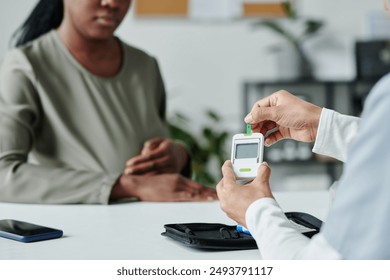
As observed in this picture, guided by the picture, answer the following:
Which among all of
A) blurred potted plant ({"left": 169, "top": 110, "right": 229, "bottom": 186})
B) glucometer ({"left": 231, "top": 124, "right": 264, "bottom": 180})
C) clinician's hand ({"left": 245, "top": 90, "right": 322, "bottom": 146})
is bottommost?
blurred potted plant ({"left": 169, "top": 110, "right": 229, "bottom": 186})

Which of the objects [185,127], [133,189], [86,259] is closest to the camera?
[86,259]

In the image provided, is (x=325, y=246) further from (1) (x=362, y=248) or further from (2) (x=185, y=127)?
(2) (x=185, y=127)

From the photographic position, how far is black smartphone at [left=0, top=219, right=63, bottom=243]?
1.12 m

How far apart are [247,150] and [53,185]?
0.67 m

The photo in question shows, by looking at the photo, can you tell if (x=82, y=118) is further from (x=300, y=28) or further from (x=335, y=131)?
(x=300, y=28)

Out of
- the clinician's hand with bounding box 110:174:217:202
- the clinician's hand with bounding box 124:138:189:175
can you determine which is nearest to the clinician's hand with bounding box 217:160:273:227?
the clinician's hand with bounding box 110:174:217:202

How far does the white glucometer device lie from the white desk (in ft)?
0.43

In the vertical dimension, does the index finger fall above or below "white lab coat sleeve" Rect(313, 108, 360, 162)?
below

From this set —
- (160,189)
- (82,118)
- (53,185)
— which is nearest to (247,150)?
(160,189)

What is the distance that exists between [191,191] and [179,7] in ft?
8.46

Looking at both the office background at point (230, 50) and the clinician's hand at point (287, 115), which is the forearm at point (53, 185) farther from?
the office background at point (230, 50)

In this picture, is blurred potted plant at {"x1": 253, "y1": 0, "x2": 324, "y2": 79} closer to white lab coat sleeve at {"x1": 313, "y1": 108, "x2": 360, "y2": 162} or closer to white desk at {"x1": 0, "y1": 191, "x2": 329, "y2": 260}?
white desk at {"x1": 0, "y1": 191, "x2": 329, "y2": 260}

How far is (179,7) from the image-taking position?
405cm

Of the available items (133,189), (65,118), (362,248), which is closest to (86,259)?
(362,248)
